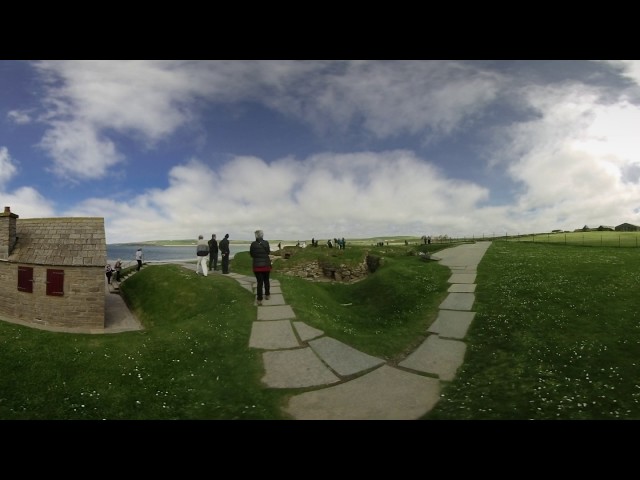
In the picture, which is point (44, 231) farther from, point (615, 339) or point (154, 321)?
point (615, 339)

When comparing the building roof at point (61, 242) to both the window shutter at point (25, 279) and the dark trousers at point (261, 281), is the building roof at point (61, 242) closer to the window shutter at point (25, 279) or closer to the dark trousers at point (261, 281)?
the window shutter at point (25, 279)

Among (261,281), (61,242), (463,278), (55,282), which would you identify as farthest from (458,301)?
(61,242)

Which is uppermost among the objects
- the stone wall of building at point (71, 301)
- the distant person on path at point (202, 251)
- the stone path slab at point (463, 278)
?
the distant person on path at point (202, 251)

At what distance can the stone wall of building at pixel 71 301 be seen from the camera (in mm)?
16328

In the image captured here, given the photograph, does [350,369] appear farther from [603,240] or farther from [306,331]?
[603,240]

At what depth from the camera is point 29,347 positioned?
8734 millimetres

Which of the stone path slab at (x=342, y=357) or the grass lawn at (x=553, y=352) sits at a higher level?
the grass lawn at (x=553, y=352)

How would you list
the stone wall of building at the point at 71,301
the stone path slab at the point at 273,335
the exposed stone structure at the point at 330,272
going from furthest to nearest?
the exposed stone structure at the point at 330,272, the stone wall of building at the point at 71,301, the stone path slab at the point at 273,335

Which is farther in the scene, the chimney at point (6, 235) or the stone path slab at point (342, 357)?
the chimney at point (6, 235)

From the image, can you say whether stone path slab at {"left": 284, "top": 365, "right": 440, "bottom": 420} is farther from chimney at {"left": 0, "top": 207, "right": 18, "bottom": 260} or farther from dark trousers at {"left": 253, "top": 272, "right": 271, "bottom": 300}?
chimney at {"left": 0, "top": 207, "right": 18, "bottom": 260}

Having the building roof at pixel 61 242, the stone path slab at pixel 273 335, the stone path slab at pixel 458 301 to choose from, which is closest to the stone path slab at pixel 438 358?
the stone path slab at pixel 458 301

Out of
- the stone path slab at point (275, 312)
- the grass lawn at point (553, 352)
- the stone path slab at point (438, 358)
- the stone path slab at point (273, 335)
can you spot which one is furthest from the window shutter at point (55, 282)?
the grass lawn at point (553, 352)

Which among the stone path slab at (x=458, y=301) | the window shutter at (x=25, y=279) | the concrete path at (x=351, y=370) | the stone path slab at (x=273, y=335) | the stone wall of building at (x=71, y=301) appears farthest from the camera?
the window shutter at (x=25, y=279)

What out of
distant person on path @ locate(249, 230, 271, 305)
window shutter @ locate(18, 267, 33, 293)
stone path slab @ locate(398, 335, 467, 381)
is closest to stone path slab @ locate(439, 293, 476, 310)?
stone path slab @ locate(398, 335, 467, 381)
